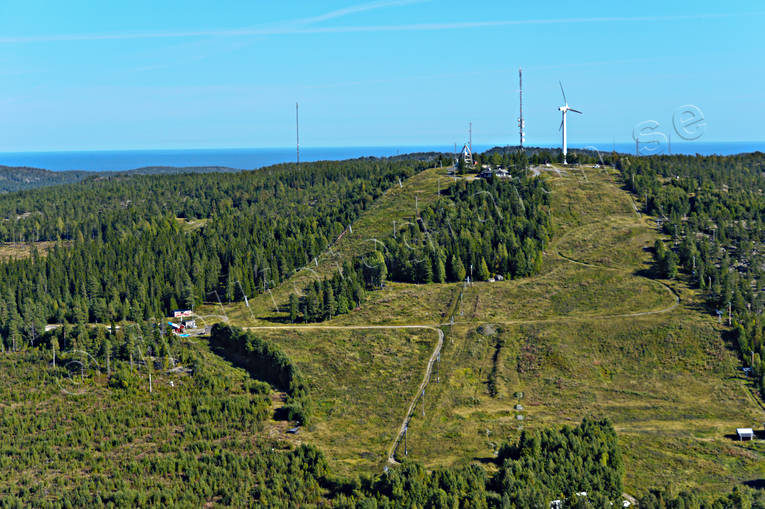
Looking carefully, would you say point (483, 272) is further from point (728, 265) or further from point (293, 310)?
point (728, 265)

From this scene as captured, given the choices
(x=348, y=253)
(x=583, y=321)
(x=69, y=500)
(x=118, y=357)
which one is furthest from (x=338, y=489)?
(x=348, y=253)

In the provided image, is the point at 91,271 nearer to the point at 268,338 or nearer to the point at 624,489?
the point at 268,338

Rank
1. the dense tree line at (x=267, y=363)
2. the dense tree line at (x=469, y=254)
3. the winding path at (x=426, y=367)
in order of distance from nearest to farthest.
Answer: the winding path at (x=426, y=367)
the dense tree line at (x=267, y=363)
the dense tree line at (x=469, y=254)

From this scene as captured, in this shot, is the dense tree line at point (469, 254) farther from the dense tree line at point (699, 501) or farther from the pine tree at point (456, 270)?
the dense tree line at point (699, 501)

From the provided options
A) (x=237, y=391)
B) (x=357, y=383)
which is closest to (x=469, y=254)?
(x=357, y=383)

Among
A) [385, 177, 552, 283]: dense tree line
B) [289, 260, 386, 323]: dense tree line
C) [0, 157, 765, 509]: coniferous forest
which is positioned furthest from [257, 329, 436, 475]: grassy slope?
[385, 177, 552, 283]: dense tree line

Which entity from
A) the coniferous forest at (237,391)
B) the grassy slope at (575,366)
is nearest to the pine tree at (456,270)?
the coniferous forest at (237,391)
